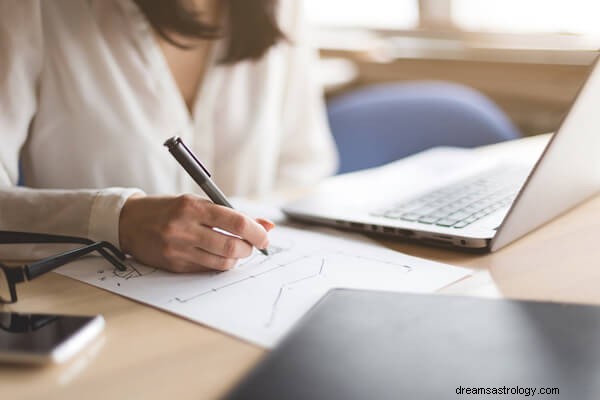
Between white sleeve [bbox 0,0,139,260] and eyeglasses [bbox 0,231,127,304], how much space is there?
0.02m

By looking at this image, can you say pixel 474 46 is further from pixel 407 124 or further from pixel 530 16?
pixel 407 124

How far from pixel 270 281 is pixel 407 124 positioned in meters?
0.95

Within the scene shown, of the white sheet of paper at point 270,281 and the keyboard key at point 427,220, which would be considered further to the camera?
the keyboard key at point 427,220

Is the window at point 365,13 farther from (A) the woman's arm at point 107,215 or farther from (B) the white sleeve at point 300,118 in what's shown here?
(A) the woman's arm at point 107,215

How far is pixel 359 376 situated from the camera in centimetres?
41

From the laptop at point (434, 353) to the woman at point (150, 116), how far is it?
19cm

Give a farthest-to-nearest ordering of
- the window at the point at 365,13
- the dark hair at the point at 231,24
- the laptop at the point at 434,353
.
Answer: the window at the point at 365,13 < the dark hair at the point at 231,24 < the laptop at the point at 434,353

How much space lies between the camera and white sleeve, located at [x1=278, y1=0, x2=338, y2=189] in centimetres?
135

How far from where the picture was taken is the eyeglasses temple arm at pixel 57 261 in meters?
0.57

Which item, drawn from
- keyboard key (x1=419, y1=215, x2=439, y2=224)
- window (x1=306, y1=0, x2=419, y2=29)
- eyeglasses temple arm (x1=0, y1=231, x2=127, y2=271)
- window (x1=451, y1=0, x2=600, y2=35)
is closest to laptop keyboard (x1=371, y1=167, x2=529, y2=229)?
keyboard key (x1=419, y1=215, x2=439, y2=224)

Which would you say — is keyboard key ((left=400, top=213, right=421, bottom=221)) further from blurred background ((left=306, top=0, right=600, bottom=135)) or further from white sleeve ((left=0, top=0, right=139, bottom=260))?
blurred background ((left=306, top=0, right=600, bottom=135))

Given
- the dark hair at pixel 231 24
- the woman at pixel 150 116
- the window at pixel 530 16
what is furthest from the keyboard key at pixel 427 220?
the window at pixel 530 16

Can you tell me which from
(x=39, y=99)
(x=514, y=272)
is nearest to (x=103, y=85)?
(x=39, y=99)

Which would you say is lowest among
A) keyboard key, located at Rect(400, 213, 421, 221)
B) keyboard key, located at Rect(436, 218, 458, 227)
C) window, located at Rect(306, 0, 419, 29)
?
keyboard key, located at Rect(436, 218, 458, 227)
